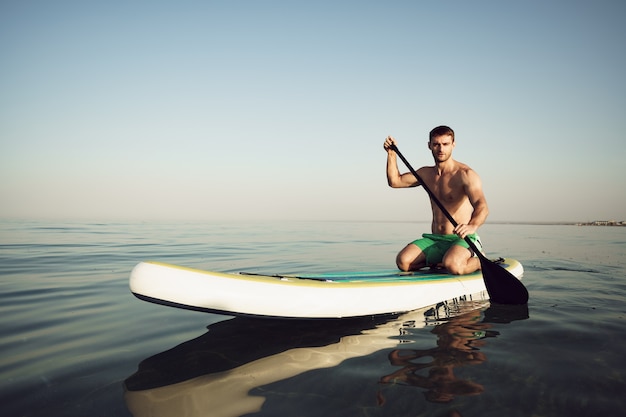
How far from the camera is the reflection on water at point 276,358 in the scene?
196cm

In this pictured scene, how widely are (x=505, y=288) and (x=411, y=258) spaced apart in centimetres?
120

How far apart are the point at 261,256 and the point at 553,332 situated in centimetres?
708

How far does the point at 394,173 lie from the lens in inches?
215

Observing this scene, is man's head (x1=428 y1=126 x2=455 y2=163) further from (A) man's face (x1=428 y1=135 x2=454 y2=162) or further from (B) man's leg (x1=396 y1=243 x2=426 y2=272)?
(B) man's leg (x1=396 y1=243 x2=426 y2=272)

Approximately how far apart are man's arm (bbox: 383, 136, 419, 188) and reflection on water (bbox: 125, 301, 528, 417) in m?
2.26

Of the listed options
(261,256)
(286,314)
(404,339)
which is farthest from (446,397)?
(261,256)

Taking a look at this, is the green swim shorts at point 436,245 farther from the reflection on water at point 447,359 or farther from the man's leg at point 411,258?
the reflection on water at point 447,359

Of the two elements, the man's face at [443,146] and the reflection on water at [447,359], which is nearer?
the reflection on water at [447,359]

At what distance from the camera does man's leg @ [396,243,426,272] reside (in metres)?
4.94

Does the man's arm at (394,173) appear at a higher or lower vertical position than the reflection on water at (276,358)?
higher

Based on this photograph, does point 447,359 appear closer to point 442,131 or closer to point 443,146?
point 443,146

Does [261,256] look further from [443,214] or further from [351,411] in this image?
[351,411]

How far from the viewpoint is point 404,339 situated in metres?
2.93

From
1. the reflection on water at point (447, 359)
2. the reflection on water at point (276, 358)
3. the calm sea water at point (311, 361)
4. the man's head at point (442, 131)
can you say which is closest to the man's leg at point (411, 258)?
the calm sea water at point (311, 361)
